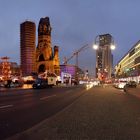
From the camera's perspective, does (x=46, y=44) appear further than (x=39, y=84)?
Yes

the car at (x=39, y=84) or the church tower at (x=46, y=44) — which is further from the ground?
the church tower at (x=46, y=44)

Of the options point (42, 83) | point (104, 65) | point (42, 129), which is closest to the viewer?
point (42, 129)

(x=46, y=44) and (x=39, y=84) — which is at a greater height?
(x=46, y=44)

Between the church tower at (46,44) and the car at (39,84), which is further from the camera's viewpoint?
the church tower at (46,44)

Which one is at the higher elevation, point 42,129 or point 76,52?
point 76,52

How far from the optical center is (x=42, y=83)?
67312 millimetres

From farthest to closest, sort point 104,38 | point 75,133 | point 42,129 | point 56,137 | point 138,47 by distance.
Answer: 1. point 138,47
2. point 104,38
3. point 42,129
4. point 75,133
5. point 56,137

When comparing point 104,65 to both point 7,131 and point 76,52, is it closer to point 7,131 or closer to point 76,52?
point 76,52

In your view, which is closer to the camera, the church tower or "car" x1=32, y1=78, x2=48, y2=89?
"car" x1=32, y1=78, x2=48, y2=89

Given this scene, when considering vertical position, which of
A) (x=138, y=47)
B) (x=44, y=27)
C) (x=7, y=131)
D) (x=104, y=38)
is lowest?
(x=7, y=131)

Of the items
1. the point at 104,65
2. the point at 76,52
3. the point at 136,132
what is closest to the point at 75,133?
the point at 136,132

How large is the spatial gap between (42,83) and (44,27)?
130400mm

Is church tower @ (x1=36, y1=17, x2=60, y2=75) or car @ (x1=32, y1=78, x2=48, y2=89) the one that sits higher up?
church tower @ (x1=36, y1=17, x2=60, y2=75)

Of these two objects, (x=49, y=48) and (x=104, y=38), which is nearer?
(x=104, y=38)
